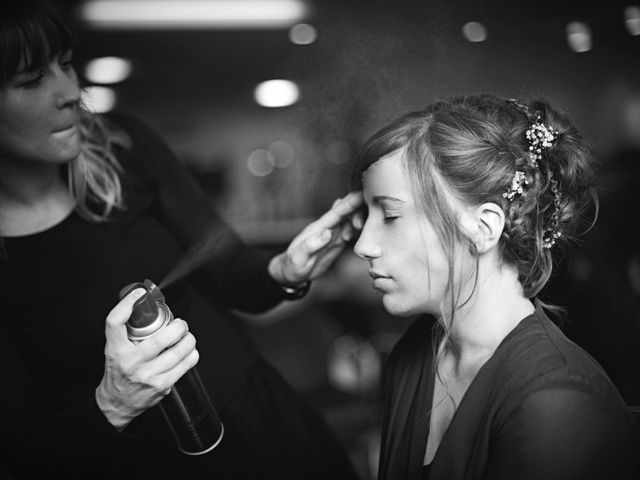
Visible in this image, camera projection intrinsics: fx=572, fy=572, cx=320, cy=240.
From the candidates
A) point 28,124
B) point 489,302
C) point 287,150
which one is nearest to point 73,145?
point 28,124

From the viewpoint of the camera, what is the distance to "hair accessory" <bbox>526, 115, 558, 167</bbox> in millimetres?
994

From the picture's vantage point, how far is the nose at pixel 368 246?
108 cm

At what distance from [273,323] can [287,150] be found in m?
0.93

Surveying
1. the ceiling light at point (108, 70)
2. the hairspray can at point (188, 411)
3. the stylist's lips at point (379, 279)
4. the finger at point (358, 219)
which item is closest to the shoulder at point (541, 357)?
the stylist's lips at point (379, 279)

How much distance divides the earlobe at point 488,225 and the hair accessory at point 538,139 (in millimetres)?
111

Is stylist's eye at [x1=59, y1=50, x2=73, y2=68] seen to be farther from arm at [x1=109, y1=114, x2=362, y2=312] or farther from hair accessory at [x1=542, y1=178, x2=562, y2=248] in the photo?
hair accessory at [x1=542, y1=178, x2=562, y2=248]

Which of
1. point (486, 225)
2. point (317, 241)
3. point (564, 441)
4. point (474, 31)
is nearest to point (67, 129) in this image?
point (317, 241)

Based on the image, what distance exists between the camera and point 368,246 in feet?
3.55

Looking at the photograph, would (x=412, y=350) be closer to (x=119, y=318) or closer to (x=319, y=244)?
(x=319, y=244)

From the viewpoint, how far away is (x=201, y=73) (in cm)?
276

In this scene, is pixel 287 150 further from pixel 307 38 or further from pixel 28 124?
pixel 28 124

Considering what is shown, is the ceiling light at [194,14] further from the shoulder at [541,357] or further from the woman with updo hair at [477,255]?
the shoulder at [541,357]

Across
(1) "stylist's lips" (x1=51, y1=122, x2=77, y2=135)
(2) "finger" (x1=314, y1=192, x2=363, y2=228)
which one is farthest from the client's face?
(1) "stylist's lips" (x1=51, y1=122, x2=77, y2=135)

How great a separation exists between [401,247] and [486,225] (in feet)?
0.51
